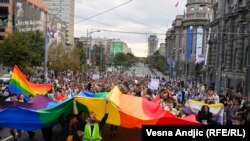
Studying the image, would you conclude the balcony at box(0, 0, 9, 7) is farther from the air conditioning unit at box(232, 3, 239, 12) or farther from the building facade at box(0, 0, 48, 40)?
the air conditioning unit at box(232, 3, 239, 12)

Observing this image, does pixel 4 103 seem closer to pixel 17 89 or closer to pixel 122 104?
pixel 122 104

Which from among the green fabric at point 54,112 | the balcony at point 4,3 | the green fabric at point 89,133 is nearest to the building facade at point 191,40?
the balcony at point 4,3

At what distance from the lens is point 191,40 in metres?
93.5

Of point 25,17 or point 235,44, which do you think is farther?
point 25,17

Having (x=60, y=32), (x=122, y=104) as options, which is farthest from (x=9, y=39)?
(x=60, y=32)

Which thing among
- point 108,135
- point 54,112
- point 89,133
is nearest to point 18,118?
point 54,112

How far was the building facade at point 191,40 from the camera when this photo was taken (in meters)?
A: 84.9

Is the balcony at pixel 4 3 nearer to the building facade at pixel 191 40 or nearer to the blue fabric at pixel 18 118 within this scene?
the building facade at pixel 191 40


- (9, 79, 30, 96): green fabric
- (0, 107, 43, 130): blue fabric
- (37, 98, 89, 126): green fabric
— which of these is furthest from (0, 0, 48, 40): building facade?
(37, 98, 89, 126): green fabric

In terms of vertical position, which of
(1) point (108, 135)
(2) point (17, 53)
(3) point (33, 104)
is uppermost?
(2) point (17, 53)

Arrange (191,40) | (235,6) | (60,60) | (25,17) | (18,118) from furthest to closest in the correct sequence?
(191,40)
(25,17)
(60,60)
(235,6)
(18,118)

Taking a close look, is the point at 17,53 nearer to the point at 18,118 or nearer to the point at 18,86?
the point at 18,86

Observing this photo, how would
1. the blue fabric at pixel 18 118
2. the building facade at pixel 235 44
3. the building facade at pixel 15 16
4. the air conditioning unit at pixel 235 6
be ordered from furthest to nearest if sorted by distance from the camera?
the building facade at pixel 15 16 < the air conditioning unit at pixel 235 6 < the building facade at pixel 235 44 < the blue fabric at pixel 18 118

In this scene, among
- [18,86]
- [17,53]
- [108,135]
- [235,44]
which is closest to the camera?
[108,135]
